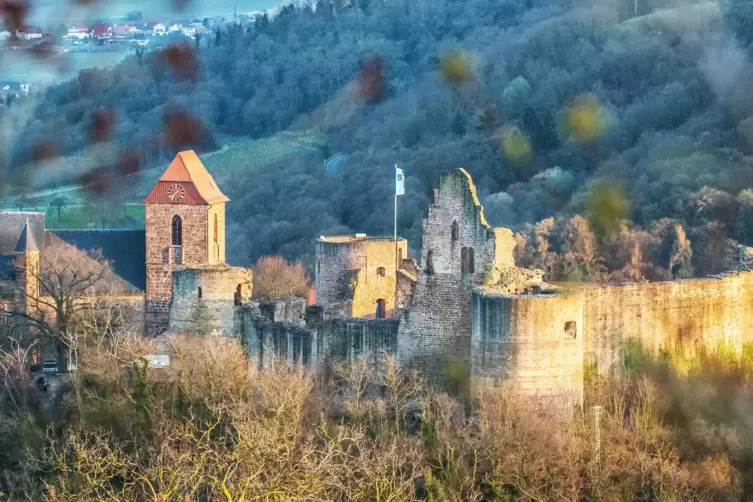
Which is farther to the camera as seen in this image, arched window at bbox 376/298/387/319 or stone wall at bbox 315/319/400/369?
arched window at bbox 376/298/387/319

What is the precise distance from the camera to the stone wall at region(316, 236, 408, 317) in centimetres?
6378

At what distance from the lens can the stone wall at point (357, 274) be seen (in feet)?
209

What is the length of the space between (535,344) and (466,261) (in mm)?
4142

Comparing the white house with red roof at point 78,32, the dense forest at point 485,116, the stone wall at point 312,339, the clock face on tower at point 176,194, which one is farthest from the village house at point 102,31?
the stone wall at point 312,339

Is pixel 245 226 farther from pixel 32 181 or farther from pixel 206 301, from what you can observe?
pixel 206 301

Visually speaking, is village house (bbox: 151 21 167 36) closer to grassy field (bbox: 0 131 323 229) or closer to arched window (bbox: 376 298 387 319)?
grassy field (bbox: 0 131 323 229)

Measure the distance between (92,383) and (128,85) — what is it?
152 ft

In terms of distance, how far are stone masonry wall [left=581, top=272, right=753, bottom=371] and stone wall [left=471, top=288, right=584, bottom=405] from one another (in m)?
1.60

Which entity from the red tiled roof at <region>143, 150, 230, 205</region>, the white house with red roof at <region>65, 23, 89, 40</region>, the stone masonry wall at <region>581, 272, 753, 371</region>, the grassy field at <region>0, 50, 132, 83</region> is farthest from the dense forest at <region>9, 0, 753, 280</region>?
the stone masonry wall at <region>581, 272, 753, 371</region>

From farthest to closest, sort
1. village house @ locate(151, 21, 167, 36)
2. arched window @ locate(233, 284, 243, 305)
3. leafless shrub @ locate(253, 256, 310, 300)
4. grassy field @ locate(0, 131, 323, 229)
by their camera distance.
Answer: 1. village house @ locate(151, 21, 167, 36)
2. grassy field @ locate(0, 131, 323, 229)
3. leafless shrub @ locate(253, 256, 310, 300)
4. arched window @ locate(233, 284, 243, 305)

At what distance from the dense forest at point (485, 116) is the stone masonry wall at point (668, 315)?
498 inches

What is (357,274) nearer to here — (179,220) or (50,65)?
(179,220)

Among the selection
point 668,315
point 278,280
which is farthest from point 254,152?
point 668,315

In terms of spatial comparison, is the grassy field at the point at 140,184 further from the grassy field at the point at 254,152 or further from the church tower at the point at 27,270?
the church tower at the point at 27,270
